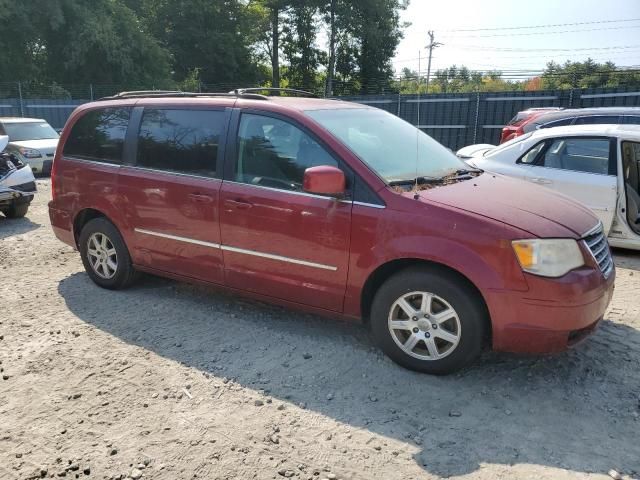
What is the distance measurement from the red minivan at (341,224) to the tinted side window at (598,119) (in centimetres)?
471

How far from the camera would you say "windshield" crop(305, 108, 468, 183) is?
3768 mm

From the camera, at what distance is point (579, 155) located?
20.9 feet

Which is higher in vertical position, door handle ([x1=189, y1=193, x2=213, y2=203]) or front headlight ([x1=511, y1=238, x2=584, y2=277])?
door handle ([x1=189, y1=193, x2=213, y2=203])

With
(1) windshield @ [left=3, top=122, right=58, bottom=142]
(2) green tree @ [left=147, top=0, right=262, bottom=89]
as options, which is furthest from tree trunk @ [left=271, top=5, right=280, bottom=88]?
(1) windshield @ [left=3, top=122, right=58, bottom=142]

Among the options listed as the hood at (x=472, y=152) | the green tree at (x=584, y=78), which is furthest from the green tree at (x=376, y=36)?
the hood at (x=472, y=152)

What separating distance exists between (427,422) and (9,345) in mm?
3113

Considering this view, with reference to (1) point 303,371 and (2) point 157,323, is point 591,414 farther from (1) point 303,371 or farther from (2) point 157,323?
(2) point 157,323

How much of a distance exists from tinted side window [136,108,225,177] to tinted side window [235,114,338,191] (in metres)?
0.26

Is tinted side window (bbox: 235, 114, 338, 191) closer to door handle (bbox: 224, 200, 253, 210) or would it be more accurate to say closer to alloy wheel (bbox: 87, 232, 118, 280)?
door handle (bbox: 224, 200, 253, 210)

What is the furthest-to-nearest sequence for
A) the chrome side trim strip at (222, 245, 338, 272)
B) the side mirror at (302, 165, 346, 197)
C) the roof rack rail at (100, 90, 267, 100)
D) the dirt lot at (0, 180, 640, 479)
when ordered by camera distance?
1. the roof rack rail at (100, 90, 267, 100)
2. the chrome side trim strip at (222, 245, 338, 272)
3. the side mirror at (302, 165, 346, 197)
4. the dirt lot at (0, 180, 640, 479)

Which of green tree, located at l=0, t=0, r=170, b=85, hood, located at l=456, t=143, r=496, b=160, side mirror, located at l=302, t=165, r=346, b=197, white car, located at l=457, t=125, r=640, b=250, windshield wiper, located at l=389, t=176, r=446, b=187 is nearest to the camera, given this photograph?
side mirror, located at l=302, t=165, r=346, b=197

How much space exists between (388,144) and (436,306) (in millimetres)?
1372

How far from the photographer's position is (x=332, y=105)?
171 inches

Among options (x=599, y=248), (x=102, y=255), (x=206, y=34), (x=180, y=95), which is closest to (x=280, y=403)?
(x=599, y=248)
